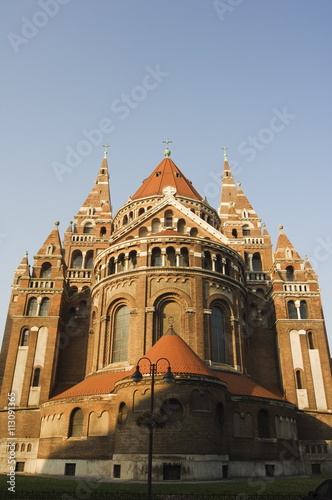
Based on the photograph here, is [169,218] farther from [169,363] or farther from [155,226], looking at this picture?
[169,363]

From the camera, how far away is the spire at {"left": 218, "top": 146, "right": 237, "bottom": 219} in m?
62.2

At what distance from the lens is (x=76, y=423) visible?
30.2 m

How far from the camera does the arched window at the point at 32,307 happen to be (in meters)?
38.3

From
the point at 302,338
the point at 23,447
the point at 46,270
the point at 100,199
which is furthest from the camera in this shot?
the point at 100,199

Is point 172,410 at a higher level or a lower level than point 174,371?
lower

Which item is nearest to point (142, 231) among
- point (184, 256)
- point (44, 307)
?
point (184, 256)

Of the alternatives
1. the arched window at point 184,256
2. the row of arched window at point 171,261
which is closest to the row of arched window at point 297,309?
the row of arched window at point 171,261

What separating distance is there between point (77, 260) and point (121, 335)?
19.3 meters

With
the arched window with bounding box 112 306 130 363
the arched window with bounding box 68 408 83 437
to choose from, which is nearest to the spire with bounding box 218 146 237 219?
the arched window with bounding box 112 306 130 363

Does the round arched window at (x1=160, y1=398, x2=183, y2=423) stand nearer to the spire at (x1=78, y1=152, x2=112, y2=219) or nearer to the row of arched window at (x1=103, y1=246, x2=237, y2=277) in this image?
the row of arched window at (x1=103, y1=246, x2=237, y2=277)

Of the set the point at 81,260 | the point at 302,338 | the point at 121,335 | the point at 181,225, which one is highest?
the point at 81,260

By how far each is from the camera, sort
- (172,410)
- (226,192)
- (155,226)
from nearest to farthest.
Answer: (172,410) → (155,226) → (226,192)

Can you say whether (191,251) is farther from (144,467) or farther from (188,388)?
(144,467)

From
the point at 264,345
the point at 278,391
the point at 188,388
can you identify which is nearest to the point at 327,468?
the point at 278,391
